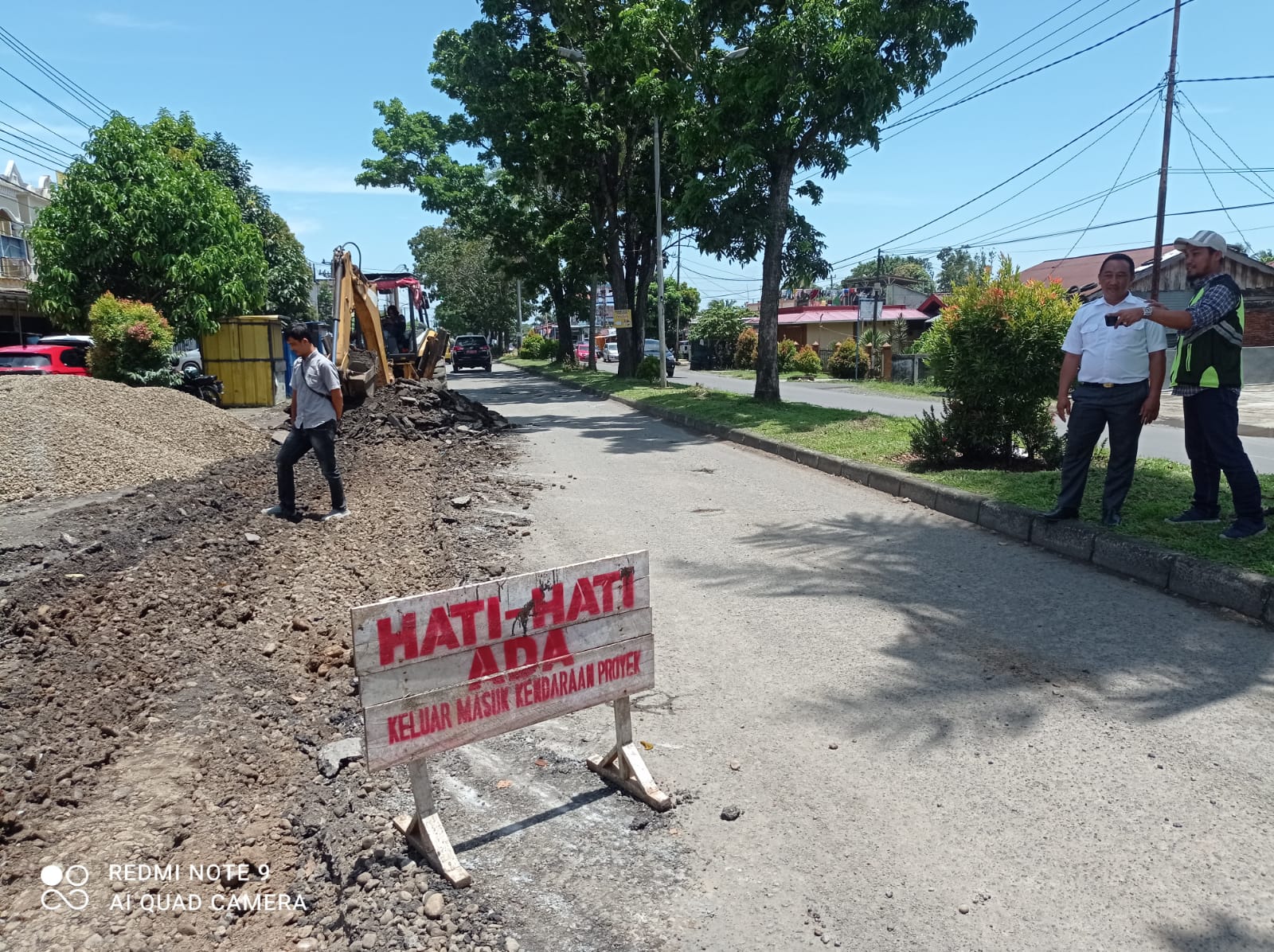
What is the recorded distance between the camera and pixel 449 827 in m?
3.18

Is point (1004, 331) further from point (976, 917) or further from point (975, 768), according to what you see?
point (976, 917)

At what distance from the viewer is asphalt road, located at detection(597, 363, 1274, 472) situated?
12.4 m

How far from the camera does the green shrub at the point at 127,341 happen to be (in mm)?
17906

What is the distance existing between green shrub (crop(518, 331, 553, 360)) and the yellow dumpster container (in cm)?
3883

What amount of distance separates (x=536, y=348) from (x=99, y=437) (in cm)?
5283

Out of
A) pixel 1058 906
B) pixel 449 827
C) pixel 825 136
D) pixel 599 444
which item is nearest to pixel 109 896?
pixel 449 827

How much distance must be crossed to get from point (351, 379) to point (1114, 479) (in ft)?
35.4

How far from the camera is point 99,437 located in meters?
11.1

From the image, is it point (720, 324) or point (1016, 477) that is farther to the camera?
point (720, 324)

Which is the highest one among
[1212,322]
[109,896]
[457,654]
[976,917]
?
[1212,322]

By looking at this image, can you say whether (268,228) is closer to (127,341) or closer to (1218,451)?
(127,341)

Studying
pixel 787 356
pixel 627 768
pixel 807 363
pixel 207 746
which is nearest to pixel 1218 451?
pixel 627 768

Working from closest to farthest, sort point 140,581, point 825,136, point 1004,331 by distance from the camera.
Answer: point 140,581, point 1004,331, point 825,136

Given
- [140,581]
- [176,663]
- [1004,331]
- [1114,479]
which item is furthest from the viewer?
[1004,331]
